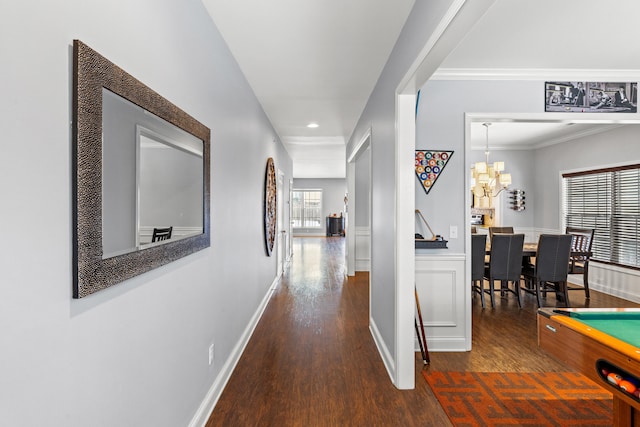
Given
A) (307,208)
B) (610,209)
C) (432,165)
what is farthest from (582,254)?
(307,208)

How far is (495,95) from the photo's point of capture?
312 centimetres

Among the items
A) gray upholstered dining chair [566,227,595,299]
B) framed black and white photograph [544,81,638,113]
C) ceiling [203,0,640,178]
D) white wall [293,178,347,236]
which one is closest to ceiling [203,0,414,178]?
ceiling [203,0,640,178]

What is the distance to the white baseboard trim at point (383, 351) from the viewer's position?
256 cm

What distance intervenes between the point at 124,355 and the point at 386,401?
5.78 feet

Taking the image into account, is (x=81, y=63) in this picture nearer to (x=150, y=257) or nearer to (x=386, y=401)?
(x=150, y=257)

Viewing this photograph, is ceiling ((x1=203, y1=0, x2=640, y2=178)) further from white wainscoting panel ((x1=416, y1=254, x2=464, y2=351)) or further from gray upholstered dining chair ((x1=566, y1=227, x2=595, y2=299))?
gray upholstered dining chair ((x1=566, y1=227, x2=595, y2=299))

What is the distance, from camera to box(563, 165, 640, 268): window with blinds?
16.2ft

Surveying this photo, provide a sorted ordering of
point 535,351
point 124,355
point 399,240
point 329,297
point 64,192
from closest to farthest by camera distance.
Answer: point 64,192 < point 124,355 < point 399,240 < point 535,351 < point 329,297

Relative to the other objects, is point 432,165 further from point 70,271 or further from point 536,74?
point 70,271

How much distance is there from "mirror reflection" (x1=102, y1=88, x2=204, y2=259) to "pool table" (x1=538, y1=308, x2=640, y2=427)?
201cm

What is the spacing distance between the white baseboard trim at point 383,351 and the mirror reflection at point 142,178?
6.01ft

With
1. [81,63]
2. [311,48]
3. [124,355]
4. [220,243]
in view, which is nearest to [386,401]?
[220,243]

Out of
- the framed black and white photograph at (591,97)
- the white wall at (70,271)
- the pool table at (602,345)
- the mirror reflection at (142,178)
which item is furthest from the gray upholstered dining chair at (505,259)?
the mirror reflection at (142,178)

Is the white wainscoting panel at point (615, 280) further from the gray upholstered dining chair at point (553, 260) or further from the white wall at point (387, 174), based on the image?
the white wall at point (387, 174)
